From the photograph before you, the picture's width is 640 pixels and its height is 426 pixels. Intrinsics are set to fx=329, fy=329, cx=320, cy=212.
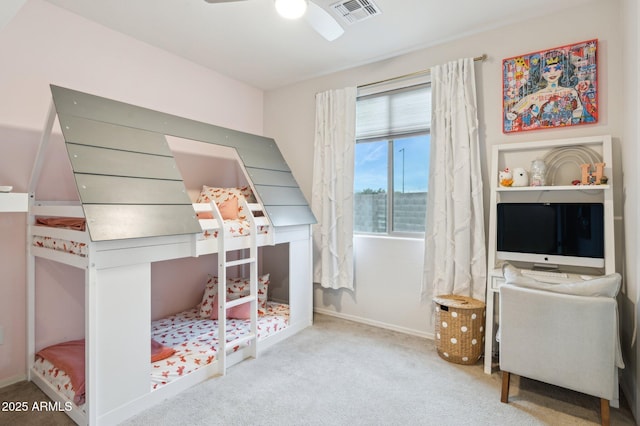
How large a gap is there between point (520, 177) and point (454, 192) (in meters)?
0.47

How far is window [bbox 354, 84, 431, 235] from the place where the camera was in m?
3.04

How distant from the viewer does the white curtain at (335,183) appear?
128 inches

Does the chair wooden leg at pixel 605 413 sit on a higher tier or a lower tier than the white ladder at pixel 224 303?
lower

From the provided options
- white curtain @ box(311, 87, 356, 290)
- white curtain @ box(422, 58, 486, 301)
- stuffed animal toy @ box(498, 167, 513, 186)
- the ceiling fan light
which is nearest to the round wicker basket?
white curtain @ box(422, 58, 486, 301)

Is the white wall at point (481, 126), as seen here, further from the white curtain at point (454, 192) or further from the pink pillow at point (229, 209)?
the pink pillow at point (229, 209)

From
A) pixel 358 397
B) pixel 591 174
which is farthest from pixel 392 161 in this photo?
pixel 358 397

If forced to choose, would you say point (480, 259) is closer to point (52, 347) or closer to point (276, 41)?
point (276, 41)

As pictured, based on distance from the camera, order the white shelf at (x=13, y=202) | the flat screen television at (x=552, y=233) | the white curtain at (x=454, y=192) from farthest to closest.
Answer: the white curtain at (x=454, y=192), the flat screen television at (x=552, y=233), the white shelf at (x=13, y=202)

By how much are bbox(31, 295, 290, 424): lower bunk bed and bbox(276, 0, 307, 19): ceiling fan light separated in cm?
211

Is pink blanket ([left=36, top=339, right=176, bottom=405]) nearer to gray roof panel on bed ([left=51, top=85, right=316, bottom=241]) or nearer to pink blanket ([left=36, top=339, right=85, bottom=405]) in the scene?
pink blanket ([left=36, top=339, right=85, bottom=405])

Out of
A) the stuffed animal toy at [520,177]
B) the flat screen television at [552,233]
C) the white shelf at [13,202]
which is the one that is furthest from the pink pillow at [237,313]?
the stuffed animal toy at [520,177]

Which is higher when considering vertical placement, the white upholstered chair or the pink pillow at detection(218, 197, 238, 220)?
the pink pillow at detection(218, 197, 238, 220)

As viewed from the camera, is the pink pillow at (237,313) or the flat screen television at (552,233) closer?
the flat screen television at (552,233)

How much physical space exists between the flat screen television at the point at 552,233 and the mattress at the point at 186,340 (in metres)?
1.99
